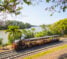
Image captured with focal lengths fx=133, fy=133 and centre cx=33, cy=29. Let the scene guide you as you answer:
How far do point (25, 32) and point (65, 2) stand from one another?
3545 cm

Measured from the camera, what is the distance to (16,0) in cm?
947

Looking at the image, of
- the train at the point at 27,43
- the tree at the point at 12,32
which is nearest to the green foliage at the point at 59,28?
the tree at the point at 12,32

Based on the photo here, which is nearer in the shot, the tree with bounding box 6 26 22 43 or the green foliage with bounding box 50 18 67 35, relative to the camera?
the tree with bounding box 6 26 22 43

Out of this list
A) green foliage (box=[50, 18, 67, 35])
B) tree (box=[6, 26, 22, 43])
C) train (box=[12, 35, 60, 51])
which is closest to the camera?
train (box=[12, 35, 60, 51])

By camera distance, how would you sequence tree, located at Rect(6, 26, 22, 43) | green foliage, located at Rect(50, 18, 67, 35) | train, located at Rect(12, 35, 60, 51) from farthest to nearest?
green foliage, located at Rect(50, 18, 67, 35)
tree, located at Rect(6, 26, 22, 43)
train, located at Rect(12, 35, 60, 51)

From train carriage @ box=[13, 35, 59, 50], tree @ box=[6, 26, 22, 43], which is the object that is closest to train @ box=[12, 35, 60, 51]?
train carriage @ box=[13, 35, 59, 50]

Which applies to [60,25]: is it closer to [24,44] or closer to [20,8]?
[24,44]

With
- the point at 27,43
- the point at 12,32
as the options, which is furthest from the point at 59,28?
the point at 27,43

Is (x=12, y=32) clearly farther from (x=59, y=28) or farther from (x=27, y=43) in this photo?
(x=59, y=28)

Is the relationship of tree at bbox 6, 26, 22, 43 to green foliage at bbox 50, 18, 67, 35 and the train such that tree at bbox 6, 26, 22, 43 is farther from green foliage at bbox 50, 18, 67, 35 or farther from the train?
green foliage at bbox 50, 18, 67, 35

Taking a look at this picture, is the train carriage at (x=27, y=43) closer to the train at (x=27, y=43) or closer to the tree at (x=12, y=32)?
the train at (x=27, y=43)

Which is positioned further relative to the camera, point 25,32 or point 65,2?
point 25,32

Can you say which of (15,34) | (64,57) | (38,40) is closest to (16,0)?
(64,57)

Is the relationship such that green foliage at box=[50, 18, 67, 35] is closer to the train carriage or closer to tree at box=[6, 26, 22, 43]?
tree at box=[6, 26, 22, 43]
